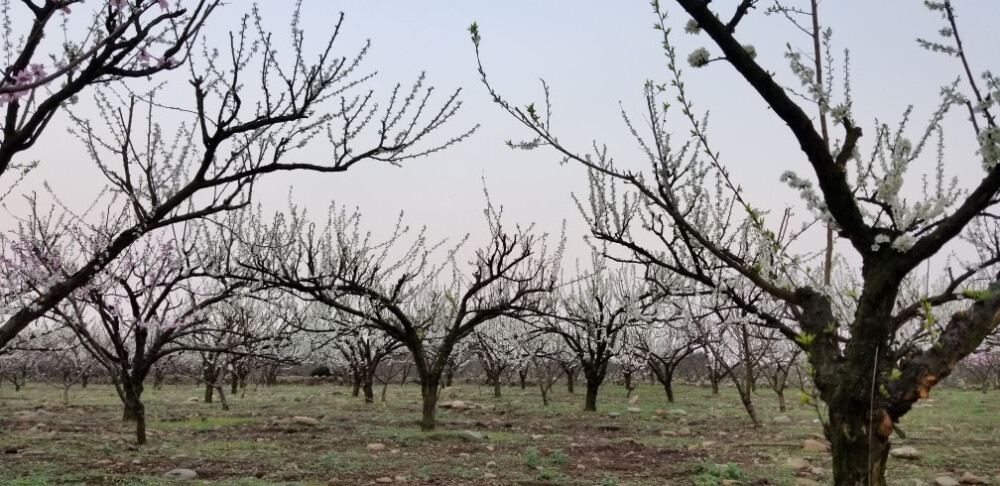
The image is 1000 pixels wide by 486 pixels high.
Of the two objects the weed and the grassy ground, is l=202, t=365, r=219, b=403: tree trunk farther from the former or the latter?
the weed

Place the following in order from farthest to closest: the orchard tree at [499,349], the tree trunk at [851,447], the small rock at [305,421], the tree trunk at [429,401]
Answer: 1. the orchard tree at [499,349]
2. the small rock at [305,421]
3. the tree trunk at [429,401]
4. the tree trunk at [851,447]

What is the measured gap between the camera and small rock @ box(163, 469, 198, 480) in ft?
24.8

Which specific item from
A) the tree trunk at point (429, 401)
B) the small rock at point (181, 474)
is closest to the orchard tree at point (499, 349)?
the tree trunk at point (429, 401)

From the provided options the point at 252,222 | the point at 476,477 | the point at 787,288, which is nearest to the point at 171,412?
the point at 252,222

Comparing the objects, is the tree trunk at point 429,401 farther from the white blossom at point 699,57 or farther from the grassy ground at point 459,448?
the white blossom at point 699,57

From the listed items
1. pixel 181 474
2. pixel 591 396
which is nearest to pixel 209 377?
pixel 591 396

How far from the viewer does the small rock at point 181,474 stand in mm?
7569

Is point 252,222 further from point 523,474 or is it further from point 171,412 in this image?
point 523,474

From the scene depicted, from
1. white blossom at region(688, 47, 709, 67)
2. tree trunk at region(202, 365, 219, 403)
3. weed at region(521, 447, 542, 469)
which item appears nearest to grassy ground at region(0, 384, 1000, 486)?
weed at region(521, 447, 542, 469)

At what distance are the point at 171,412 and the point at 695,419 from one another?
13221mm

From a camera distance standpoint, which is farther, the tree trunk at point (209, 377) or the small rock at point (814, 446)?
the tree trunk at point (209, 377)

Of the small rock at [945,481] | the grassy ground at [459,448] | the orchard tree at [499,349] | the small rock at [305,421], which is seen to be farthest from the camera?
the orchard tree at [499,349]

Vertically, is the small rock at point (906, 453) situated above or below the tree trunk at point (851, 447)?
below

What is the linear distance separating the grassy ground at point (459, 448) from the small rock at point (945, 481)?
0.78 feet
